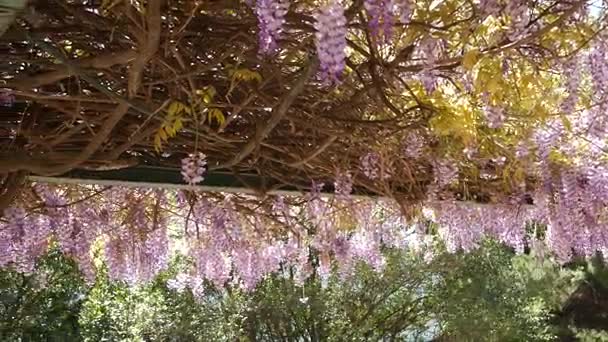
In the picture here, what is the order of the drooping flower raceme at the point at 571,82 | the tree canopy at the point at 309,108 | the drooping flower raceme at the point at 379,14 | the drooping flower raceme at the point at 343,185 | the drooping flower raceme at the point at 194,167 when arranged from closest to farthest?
the drooping flower raceme at the point at 379,14 → the tree canopy at the point at 309,108 → the drooping flower raceme at the point at 571,82 → the drooping flower raceme at the point at 194,167 → the drooping flower raceme at the point at 343,185

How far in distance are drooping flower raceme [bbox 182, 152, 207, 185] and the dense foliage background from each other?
4747 mm

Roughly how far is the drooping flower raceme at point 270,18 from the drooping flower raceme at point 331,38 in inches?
2.8

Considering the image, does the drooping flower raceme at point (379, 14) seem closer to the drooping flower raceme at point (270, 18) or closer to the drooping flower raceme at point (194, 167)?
the drooping flower raceme at point (270, 18)

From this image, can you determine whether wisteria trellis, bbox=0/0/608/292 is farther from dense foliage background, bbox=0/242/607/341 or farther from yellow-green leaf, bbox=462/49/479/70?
dense foliage background, bbox=0/242/607/341

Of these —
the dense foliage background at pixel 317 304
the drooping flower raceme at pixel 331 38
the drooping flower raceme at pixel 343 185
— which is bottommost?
the dense foliage background at pixel 317 304

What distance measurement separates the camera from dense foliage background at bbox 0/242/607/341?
736 centimetres

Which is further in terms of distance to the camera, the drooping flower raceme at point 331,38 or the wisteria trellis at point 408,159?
the wisteria trellis at point 408,159

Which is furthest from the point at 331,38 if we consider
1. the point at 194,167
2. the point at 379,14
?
the point at 194,167

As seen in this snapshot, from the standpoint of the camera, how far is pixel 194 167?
2.40 metres

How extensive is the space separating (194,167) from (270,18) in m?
0.83

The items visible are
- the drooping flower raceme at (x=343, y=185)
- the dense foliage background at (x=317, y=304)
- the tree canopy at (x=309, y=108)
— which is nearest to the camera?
the tree canopy at (x=309, y=108)

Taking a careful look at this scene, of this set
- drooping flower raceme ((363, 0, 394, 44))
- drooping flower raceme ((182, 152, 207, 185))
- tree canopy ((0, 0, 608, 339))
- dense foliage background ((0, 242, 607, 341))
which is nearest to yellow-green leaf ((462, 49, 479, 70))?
tree canopy ((0, 0, 608, 339))

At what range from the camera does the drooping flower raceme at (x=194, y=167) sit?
7.84 feet

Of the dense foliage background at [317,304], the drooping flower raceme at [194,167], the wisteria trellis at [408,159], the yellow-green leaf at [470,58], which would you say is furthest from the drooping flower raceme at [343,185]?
the dense foliage background at [317,304]
